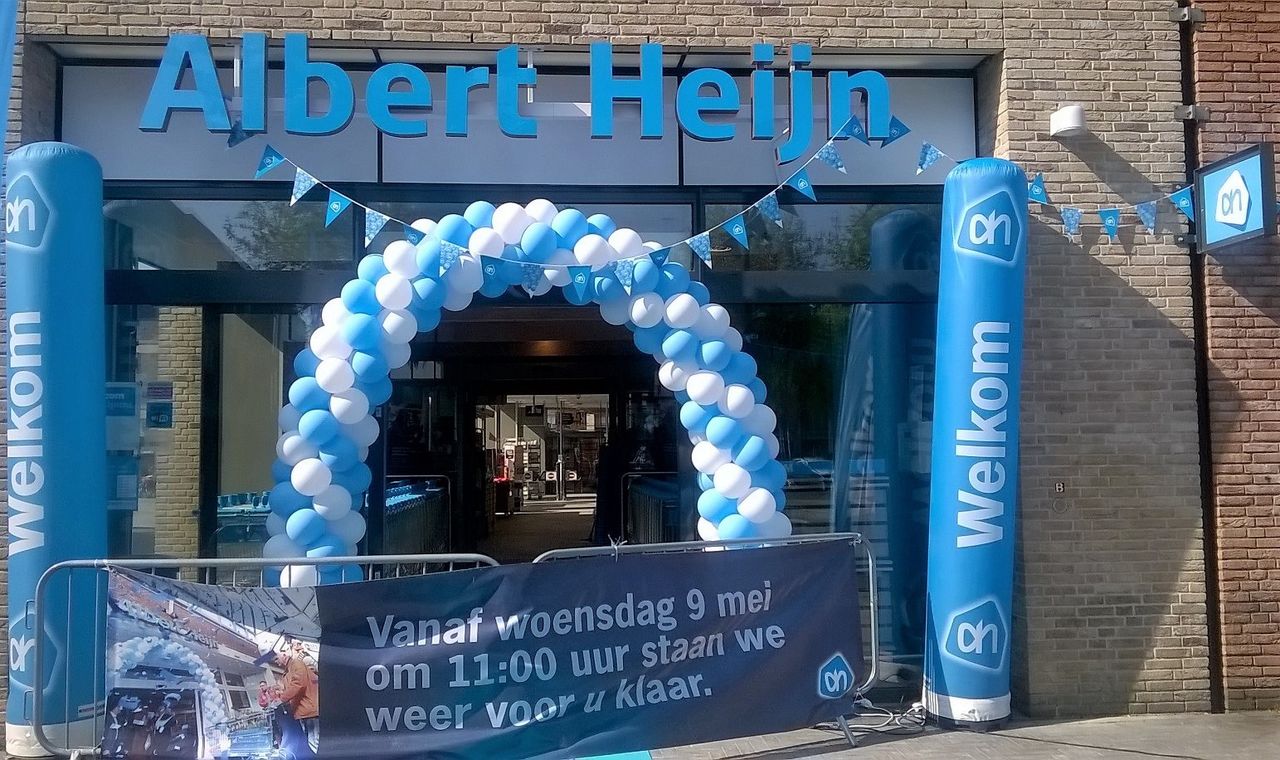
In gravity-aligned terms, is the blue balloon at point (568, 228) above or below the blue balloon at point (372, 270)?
above

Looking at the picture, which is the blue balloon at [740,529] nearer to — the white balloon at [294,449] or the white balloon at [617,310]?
the white balloon at [617,310]

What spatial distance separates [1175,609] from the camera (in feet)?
22.5

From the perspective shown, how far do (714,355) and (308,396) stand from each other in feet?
7.80

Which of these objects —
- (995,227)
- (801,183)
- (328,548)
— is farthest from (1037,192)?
(328,548)

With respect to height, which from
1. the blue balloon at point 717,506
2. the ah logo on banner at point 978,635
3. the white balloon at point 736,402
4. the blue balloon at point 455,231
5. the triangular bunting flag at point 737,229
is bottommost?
the ah logo on banner at point 978,635

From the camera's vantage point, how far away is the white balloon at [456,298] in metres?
6.05

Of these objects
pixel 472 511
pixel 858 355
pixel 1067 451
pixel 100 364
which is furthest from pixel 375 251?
pixel 472 511

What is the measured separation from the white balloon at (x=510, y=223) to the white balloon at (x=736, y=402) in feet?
5.11

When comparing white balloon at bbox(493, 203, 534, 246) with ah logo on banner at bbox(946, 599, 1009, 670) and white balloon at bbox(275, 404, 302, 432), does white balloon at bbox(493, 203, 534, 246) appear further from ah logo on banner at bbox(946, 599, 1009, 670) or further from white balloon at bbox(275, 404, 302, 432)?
ah logo on banner at bbox(946, 599, 1009, 670)

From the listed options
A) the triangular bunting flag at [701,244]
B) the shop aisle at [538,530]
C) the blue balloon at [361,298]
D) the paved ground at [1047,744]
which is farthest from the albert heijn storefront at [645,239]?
the shop aisle at [538,530]

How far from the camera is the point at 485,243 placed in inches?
237

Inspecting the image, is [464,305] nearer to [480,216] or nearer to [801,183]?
[480,216]

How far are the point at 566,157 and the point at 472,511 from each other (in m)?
8.39

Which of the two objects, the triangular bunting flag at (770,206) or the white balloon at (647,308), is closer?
the white balloon at (647,308)
